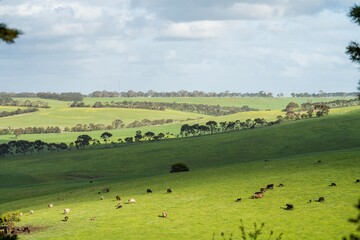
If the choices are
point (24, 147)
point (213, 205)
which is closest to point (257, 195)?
point (213, 205)

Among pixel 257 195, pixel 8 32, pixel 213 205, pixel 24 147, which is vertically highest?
pixel 8 32

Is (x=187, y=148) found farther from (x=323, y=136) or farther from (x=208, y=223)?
(x=208, y=223)

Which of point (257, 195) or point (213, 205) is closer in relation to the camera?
point (213, 205)

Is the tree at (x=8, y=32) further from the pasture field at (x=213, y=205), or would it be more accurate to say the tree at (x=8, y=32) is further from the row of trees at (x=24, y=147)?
the row of trees at (x=24, y=147)

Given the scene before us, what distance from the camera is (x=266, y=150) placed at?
5074 inches

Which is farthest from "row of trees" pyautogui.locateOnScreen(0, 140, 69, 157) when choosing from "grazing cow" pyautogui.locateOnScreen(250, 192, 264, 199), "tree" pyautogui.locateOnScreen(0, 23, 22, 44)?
"tree" pyautogui.locateOnScreen(0, 23, 22, 44)

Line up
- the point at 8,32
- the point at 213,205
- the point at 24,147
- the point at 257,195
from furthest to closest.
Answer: the point at 24,147
the point at 257,195
the point at 213,205
the point at 8,32

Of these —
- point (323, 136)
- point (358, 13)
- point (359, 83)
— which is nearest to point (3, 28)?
point (358, 13)

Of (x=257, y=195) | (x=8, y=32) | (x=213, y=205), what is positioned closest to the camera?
(x=8, y=32)

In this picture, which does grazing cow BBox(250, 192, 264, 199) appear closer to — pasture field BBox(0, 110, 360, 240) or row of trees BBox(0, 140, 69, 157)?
pasture field BBox(0, 110, 360, 240)

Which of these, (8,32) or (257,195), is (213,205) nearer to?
(257,195)

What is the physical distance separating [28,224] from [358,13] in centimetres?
3362

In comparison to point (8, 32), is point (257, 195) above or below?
below

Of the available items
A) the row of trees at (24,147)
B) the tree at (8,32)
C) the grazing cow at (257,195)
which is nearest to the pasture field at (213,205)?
the grazing cow at (257,195)
